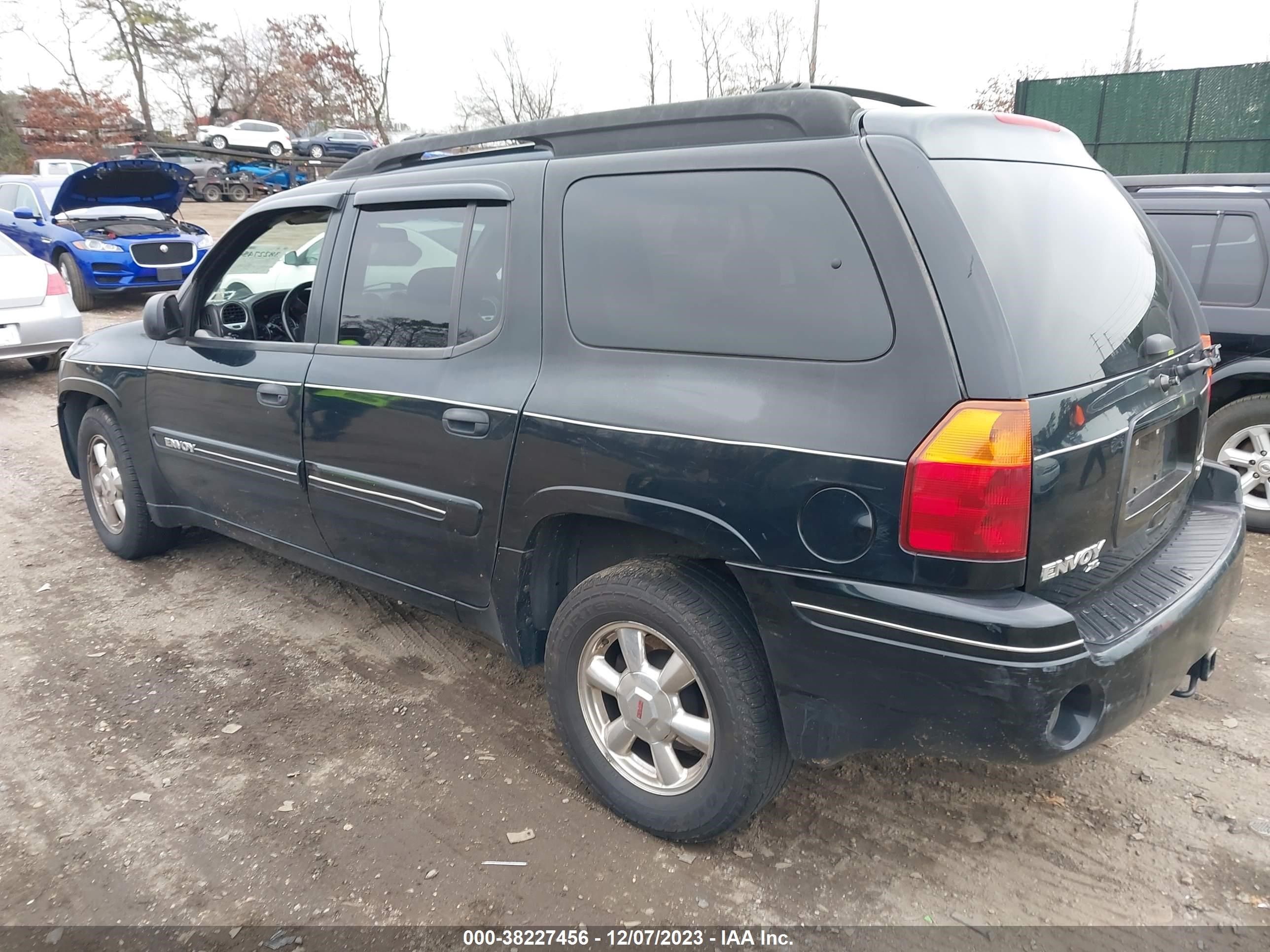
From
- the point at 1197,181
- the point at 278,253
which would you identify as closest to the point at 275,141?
the point at 278,253

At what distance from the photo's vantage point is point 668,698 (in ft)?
8.31

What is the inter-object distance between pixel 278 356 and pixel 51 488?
3.78m

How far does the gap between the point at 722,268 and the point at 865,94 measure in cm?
85

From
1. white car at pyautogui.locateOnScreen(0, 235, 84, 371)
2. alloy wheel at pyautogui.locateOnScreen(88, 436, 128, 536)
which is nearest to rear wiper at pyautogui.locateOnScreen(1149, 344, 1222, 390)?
alloy wheel at pyautogui.locateOnScreen(88, 436, 128, 536)

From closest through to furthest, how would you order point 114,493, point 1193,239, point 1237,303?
1. point 114,493
2. point 1237,303
3. point 1193,239

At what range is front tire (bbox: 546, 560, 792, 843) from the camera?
93.2 inches

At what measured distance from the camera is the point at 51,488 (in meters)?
6.23

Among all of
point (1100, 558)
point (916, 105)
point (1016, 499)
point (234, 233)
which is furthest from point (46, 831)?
point (916, 105)

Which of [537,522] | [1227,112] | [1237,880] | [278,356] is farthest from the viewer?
[1227,112]

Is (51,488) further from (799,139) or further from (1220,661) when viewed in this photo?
(1220,661)

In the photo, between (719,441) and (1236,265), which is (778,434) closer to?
(719,441)

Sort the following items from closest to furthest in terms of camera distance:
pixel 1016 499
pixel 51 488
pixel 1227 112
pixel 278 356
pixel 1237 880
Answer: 1. pixel 1016 499
2. pixel 1237 880
3. pixel 278 356
4. pixel 51 488
5. pixel 1227 112

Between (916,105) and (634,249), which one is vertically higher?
(916,105)

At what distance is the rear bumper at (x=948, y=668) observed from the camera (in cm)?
197
